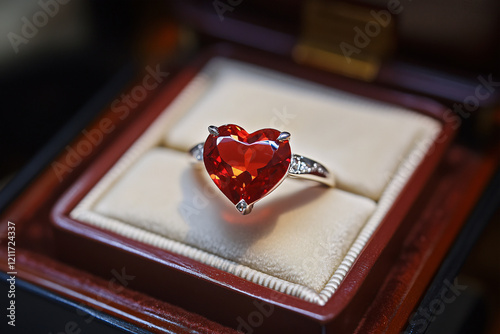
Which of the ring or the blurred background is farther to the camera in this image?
the blurred background

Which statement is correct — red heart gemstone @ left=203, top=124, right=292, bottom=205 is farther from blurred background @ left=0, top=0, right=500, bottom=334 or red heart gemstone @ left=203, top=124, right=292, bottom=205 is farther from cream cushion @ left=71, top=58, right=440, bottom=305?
blurred background @ left=0, top=0, right=500, bottom=334

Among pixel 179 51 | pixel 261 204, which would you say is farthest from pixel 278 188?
pixel 179 51

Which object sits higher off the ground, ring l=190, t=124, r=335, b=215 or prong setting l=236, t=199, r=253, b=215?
ring l=190, t=124, r=335, b=215

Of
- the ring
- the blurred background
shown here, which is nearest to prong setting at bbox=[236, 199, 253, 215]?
the ring

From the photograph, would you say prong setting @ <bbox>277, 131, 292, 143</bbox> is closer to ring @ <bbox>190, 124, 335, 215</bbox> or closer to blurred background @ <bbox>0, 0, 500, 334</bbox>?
ring @ <bbox>190, 124, 335, 215</bbox>

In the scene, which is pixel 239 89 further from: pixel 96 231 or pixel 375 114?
pixel 96 231

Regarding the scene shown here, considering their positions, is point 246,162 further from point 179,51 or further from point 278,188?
point 179,51
